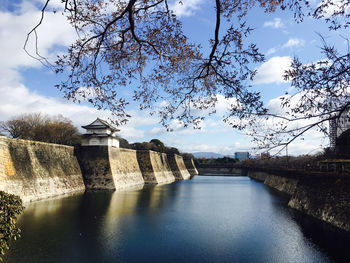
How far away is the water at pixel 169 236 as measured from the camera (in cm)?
736

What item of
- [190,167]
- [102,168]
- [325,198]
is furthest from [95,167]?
[190,167]

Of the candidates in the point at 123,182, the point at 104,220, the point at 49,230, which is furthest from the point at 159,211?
the point at 123,182

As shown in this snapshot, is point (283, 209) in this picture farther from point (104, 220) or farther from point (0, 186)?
point (0, 186)

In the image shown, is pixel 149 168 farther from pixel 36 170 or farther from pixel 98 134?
pixel 36 170

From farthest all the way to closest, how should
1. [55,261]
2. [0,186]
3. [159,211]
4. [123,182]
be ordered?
[123,182] → [159,211] → [0,186] → [55,261]

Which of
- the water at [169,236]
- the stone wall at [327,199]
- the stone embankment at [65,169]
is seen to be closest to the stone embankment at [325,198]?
the stone wall at [327,199]

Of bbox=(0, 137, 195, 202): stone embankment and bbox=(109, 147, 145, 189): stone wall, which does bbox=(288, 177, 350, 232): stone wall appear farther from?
bbox=(109, 147, 145, 189): stone wall

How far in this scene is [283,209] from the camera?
47.5ft

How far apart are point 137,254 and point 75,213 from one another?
19.6ft

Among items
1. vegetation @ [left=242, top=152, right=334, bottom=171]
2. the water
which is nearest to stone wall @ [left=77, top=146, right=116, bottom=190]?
the water

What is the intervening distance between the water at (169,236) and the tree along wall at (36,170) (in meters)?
1.62

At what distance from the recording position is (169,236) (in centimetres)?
938

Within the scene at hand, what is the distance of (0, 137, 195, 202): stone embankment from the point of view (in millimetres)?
14031

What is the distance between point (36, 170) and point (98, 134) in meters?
9.62
